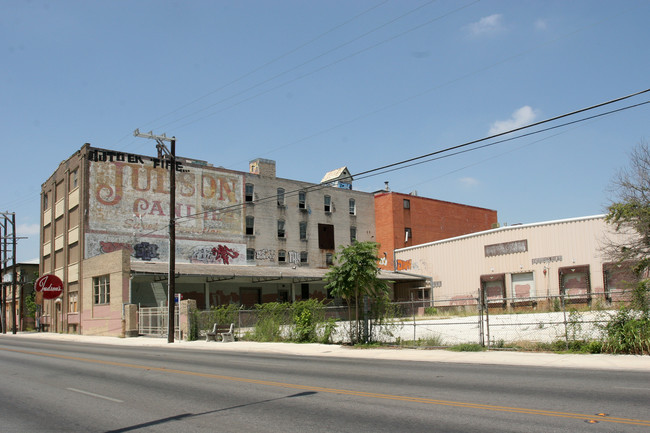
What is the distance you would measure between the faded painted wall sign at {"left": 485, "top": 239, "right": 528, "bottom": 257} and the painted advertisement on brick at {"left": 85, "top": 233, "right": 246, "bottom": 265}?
22307 mm

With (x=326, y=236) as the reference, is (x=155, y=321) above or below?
below

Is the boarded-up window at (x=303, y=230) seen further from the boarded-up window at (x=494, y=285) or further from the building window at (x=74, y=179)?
the building window at (x=74, y=179)

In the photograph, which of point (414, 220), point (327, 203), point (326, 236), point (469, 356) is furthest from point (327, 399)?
point (414, 220)

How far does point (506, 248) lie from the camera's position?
155 ft

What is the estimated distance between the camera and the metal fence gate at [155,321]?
35331mm

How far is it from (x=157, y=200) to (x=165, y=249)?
435 cm

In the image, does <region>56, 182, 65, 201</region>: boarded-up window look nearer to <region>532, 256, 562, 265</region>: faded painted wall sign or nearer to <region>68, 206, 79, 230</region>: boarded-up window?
<region>68, 206, 79, 230</region>: boarded-up window

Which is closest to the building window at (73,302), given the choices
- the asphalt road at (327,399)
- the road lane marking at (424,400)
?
the asphalt road at (327,399)

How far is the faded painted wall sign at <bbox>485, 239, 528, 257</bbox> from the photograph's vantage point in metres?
46.2

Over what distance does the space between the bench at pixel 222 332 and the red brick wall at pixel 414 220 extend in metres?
32.7

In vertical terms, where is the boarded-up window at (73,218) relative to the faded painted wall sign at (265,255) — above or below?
above

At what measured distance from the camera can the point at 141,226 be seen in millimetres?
48750

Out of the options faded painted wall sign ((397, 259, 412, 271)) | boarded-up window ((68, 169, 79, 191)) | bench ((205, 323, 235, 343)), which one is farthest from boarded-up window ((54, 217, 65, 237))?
faded painted wall sign ((397, 259, 412, 271))

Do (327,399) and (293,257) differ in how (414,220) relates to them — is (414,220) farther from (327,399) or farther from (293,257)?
(327,399)
